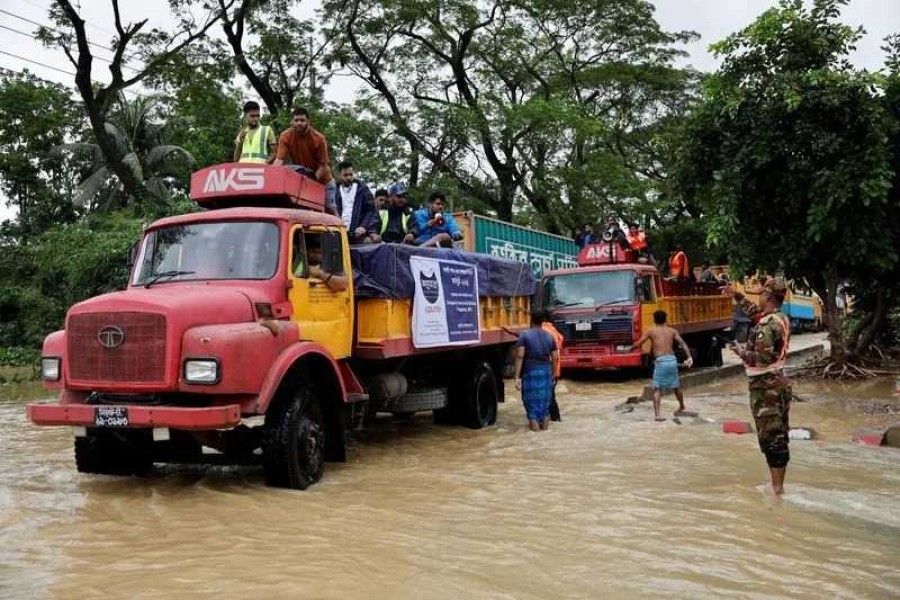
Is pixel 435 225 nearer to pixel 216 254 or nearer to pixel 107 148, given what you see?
pixel 216 254

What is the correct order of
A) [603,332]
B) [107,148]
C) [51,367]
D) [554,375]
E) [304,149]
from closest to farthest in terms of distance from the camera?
1. [51,367]
2. [304,149]
3. [554,375]
4. [603,332]
5. [107,148]

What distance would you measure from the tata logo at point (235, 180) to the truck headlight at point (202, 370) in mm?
2148

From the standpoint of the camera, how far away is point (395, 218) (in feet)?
33.7

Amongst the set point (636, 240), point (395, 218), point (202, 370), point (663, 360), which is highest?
point (636, 240)

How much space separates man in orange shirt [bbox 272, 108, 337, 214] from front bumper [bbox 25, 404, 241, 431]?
122 inches

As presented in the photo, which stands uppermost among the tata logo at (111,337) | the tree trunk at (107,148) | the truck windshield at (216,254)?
the tree trunk at (107,148)

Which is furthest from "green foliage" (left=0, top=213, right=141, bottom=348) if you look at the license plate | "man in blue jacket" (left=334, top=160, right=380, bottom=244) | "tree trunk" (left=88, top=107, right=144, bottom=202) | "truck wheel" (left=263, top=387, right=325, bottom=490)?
the license plate

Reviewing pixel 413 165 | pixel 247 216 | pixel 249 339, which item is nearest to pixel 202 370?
pixel 249 339

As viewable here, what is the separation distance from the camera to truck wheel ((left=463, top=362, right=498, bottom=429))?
1059cm

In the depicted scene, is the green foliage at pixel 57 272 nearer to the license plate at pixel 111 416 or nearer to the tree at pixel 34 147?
the tree at pixel 34 147

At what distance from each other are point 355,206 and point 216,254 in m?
2.18

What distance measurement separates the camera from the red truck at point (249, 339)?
613 cm

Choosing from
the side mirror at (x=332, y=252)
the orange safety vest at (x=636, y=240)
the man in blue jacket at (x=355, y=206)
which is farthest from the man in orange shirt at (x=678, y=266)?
the side mirror at (x=332, y=252)

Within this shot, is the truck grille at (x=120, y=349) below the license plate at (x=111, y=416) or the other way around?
the other way around
